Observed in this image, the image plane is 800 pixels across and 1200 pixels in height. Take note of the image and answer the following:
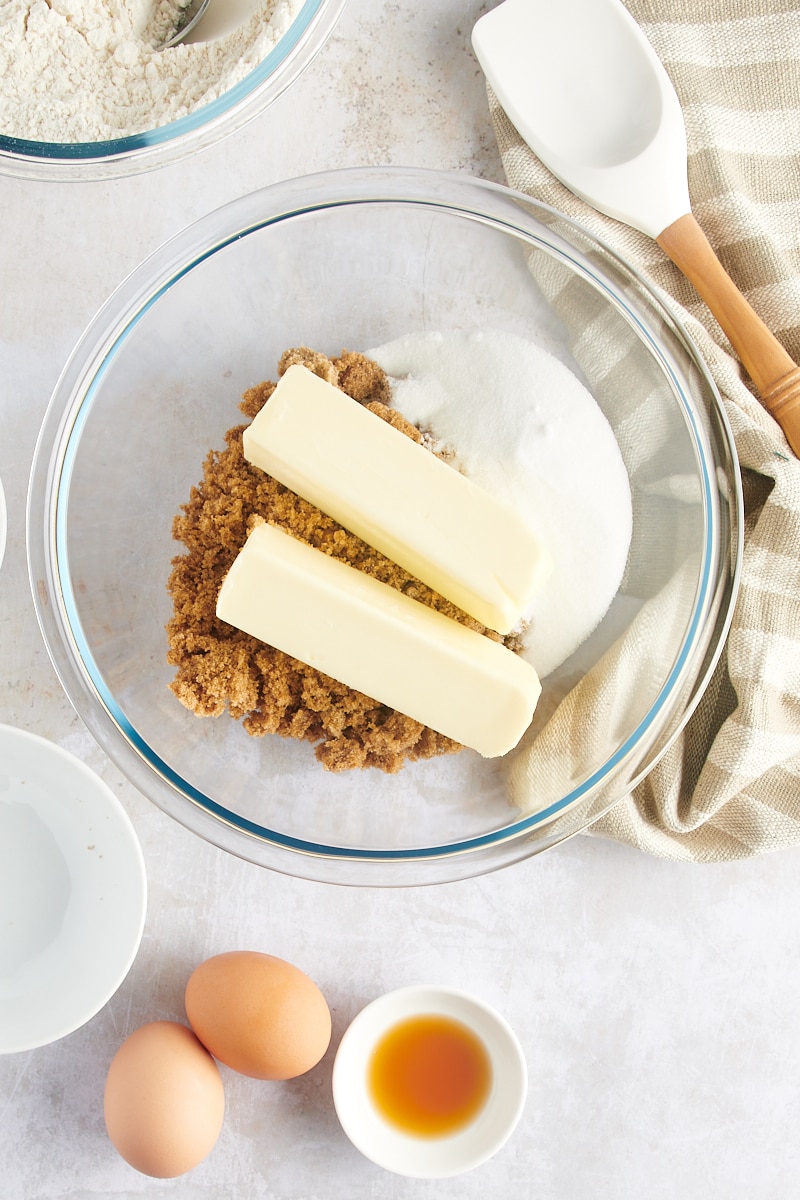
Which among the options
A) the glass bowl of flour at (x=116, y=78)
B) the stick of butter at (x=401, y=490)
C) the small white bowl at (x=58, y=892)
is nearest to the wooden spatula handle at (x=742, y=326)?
the stick of butter at (x=401, y=490)

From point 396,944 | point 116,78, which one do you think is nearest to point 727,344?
point 116,78

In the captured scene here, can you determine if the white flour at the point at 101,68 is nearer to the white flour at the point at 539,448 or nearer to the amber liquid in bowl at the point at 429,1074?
the white flour at the point at 539,448

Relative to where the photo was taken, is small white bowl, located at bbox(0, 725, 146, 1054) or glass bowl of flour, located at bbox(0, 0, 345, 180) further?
small white bowl, located at bbox(0, 725, 146, 1054)

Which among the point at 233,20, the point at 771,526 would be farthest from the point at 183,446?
the point at 771,526

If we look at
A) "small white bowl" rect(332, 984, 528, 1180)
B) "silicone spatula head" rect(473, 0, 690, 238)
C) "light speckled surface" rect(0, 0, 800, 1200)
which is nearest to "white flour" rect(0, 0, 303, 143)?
"light speckled surface" rect(0, 0, 800, 1200)

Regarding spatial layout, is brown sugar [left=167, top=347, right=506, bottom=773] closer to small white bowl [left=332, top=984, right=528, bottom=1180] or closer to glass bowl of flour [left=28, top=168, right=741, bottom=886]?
glass bowl of flour [left=28, top=168, right=741, bottom=886]

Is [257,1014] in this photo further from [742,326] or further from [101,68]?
[101,68]
